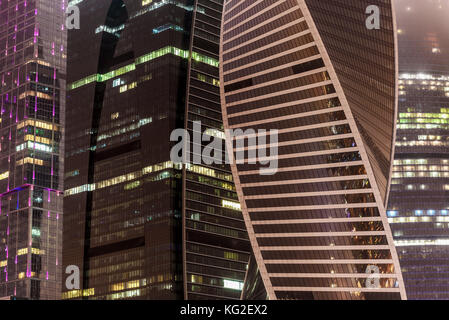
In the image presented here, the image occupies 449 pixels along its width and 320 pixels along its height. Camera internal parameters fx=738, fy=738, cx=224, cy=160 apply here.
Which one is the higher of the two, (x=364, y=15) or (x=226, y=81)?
(x=364, y=15)

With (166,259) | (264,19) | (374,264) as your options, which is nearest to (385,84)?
(264,19)

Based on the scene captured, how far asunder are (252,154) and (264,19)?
30894 mm

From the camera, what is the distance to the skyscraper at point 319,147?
15275cm

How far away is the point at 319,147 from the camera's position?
15825 cm

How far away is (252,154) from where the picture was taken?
165 metres

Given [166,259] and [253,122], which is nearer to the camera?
[253,122]

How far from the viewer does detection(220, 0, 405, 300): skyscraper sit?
6014 inches

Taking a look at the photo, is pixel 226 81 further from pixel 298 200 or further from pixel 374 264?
pixel 374 264
